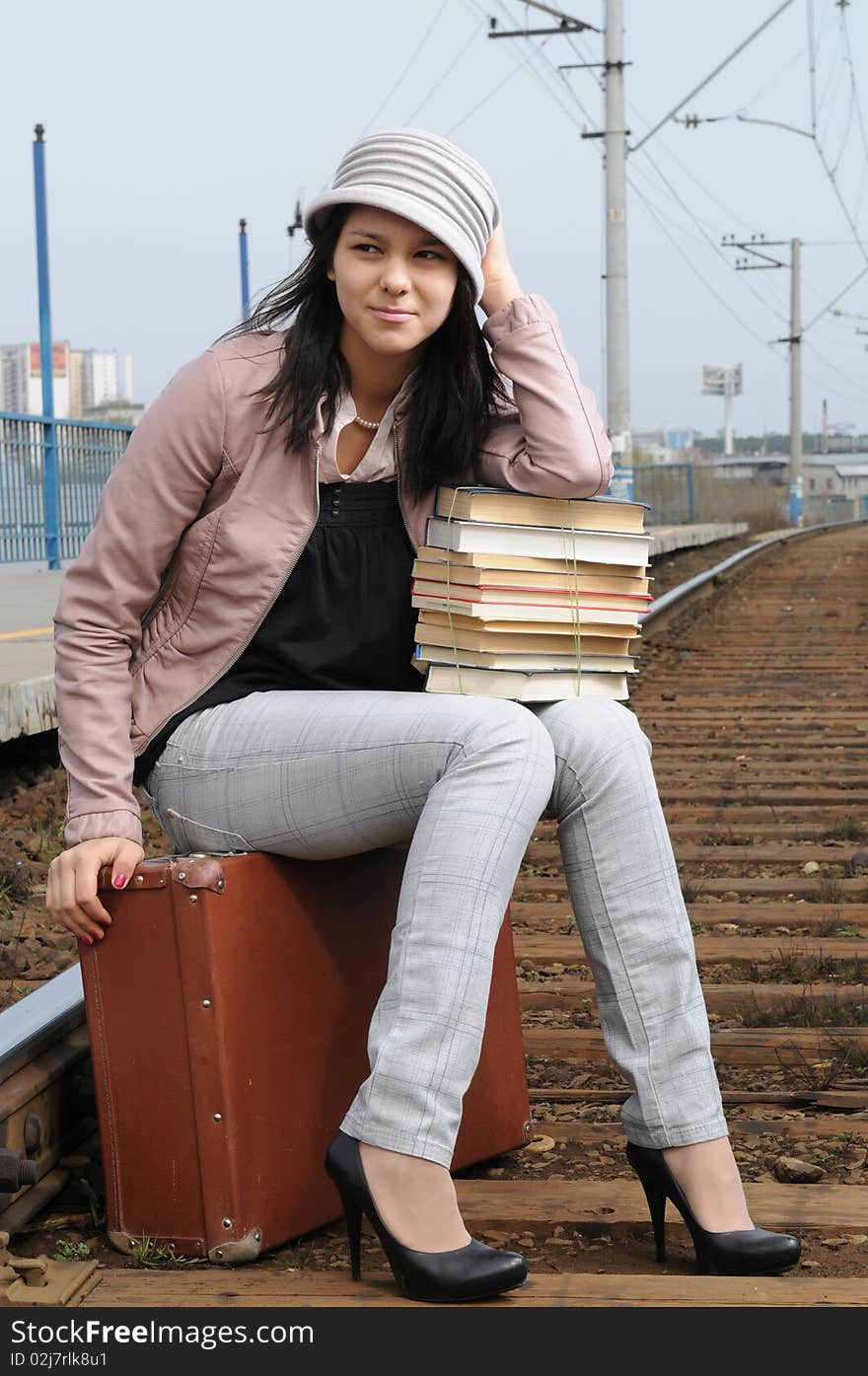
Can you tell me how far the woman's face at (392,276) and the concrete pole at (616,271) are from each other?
53.3 ft

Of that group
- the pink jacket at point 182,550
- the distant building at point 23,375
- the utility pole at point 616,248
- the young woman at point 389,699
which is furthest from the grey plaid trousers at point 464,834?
the utility pole at point 616,248

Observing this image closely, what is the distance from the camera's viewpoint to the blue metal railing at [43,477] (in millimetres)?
12922

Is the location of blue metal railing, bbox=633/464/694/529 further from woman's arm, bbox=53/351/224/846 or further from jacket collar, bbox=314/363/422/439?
woman's arm, bbox=53/351/224/846

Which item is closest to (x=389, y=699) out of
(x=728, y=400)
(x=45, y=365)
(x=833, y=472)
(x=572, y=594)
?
(x=572, y=594)

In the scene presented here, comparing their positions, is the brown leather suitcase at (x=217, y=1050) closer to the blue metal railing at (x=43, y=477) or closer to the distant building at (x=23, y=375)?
the blue metal railing at (x=43, y=477)

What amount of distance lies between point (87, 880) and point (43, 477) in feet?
39.0

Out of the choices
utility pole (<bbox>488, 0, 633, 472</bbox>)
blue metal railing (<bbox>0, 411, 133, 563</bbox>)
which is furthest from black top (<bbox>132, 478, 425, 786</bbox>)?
utility pole (<bbox>488, 0, 633, 472</bbox>)

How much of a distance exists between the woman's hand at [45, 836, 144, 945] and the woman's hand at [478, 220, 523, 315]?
1049 millimetres

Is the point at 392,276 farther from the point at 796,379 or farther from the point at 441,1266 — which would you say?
the point at 796,379

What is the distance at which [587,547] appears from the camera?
2619 mm

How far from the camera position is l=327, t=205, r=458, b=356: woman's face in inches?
98.9

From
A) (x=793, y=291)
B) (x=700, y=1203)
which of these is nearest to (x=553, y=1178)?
(x=700, y=1203)

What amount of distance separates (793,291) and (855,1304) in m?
50.5
